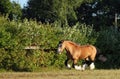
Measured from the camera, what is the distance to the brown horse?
22.8 metres

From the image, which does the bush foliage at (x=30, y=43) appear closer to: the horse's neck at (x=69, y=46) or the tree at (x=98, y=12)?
the horse's neck at (x=69, y=46)

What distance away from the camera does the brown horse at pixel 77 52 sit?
22750 mm

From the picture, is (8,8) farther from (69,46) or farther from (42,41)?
(69,46)

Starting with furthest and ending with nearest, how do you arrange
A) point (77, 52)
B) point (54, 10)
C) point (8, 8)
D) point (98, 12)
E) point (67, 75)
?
point (98, 12), point (54, 10), point (8, 8), point (77, 52), point (67, 75)

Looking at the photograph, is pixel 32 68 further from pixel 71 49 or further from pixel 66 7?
pixel 66 7

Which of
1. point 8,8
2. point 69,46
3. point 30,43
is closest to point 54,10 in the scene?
point 8,8

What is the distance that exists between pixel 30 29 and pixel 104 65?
18.1ft

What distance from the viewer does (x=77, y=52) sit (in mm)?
23656

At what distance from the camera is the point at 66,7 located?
193 ft

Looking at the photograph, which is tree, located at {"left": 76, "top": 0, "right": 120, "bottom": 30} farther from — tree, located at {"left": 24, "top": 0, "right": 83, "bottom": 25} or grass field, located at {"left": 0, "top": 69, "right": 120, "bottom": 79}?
grass field, located at {"left": 0, "top": 69, "right": 120, "bottom": 79}

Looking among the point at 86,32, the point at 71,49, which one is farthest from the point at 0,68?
the point at 86,32

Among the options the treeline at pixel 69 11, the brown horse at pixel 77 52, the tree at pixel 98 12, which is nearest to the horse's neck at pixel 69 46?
the brown horse at pixel 77 52

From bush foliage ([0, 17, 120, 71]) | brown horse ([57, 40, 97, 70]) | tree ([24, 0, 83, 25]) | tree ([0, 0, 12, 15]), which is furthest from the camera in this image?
tree ([24, 0, 83, 25])

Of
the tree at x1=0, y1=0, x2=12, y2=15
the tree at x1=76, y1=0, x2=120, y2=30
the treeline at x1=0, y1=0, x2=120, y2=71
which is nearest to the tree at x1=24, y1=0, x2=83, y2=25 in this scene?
the tree at x1=76, y1=0, x2=120, y2=30
